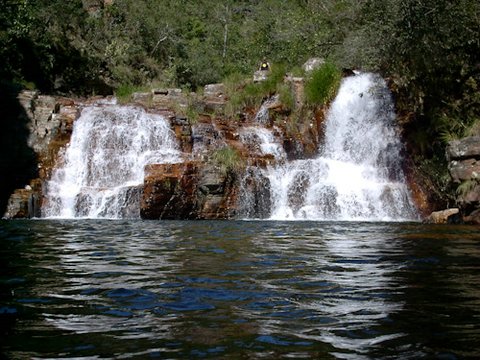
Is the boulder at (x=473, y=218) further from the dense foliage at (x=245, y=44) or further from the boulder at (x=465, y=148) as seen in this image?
the dense foliage at (x=245, y=44)

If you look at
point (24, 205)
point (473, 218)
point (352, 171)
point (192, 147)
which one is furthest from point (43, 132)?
point (473, 218)

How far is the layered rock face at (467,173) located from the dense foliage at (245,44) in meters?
2.97

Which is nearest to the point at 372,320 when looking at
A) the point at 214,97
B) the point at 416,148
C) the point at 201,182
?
the point at 201,182

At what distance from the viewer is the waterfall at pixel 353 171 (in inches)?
658

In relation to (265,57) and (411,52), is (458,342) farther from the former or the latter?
(265,57)

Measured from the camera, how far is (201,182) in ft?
53.6

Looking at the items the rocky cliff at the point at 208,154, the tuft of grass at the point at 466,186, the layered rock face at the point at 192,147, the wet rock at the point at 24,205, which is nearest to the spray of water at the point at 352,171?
the rocky cliff at the point at 208,154

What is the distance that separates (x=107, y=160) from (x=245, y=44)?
1581cm

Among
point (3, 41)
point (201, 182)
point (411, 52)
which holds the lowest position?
point (201, 182)

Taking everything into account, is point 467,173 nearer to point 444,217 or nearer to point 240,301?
point 444,217

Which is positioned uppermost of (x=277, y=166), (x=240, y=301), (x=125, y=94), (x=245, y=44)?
(x=245, y=44)

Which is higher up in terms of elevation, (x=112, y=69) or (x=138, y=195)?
(x=112, y=69)

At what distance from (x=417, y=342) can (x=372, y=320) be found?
0.55 metres

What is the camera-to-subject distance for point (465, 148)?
45.3 feet
